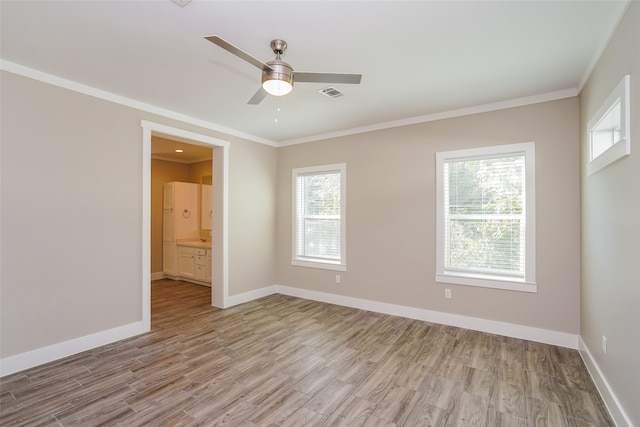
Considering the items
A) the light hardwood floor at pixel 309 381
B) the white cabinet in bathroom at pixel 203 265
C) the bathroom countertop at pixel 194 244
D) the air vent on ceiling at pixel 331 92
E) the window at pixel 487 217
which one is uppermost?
the air vent on ceiling at pixel 331 92

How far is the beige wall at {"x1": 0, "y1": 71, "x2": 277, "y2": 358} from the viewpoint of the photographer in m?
2.65

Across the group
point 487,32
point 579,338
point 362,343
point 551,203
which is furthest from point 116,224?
point 579,338

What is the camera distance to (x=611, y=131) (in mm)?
2330

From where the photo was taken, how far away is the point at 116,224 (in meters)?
3.37

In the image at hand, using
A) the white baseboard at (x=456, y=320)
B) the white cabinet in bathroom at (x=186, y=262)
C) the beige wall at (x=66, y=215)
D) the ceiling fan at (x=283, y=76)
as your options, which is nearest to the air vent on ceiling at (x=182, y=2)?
the ceiling fan at (x=283, y=76)

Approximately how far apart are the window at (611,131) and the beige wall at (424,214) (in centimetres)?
60

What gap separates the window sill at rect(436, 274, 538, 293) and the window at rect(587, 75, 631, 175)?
4.43 ft

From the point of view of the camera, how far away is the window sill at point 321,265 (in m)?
4.77

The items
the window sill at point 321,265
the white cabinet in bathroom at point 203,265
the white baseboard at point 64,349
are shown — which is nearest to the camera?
the white baseboard at point 64,349

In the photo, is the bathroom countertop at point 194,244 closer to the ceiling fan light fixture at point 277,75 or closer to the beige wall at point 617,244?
the ceiling fan light fixture at point 277,75

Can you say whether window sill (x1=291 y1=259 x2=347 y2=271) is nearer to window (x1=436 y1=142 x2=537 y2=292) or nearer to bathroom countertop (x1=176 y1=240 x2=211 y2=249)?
window (x1=436 y1=142 x2=537 y2=292)

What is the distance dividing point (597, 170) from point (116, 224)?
4.68 m

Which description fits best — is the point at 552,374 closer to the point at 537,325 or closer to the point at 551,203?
the point at 537,325

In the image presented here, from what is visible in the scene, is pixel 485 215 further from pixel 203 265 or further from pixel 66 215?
pixel 203 265
